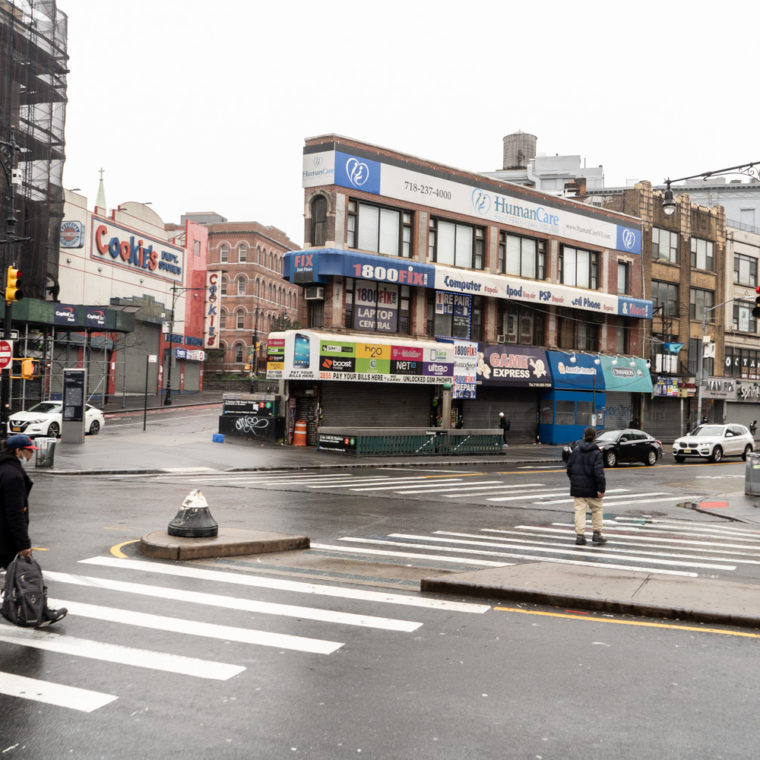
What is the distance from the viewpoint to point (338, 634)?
24.1 ft

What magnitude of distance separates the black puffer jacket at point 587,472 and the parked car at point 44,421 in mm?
23596

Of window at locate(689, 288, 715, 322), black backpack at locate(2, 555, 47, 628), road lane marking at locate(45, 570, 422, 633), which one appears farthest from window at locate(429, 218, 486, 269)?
black backpack at locate(2, 555, 47, 628)

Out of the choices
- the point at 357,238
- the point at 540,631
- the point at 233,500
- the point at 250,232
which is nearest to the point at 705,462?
the point at 357,238

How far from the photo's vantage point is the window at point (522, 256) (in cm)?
4444

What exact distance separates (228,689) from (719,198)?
84.9 meters

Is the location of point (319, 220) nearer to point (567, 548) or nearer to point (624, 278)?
point (624, 278)

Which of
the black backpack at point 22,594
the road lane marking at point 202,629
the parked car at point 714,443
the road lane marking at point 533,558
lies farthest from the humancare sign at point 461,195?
the black backpack at point 22,594

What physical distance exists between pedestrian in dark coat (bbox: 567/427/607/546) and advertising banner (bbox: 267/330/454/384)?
23.1 metres

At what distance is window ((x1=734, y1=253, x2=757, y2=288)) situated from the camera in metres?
58.4

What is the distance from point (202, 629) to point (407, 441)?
89.3 ft

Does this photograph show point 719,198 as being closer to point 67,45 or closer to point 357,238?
point 357,238

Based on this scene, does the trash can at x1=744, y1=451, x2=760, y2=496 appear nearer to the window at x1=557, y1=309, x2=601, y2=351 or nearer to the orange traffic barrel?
the orange traffic barrel

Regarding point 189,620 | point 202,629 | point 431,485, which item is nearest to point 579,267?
point 431,485

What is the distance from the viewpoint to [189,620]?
7.70 meters
